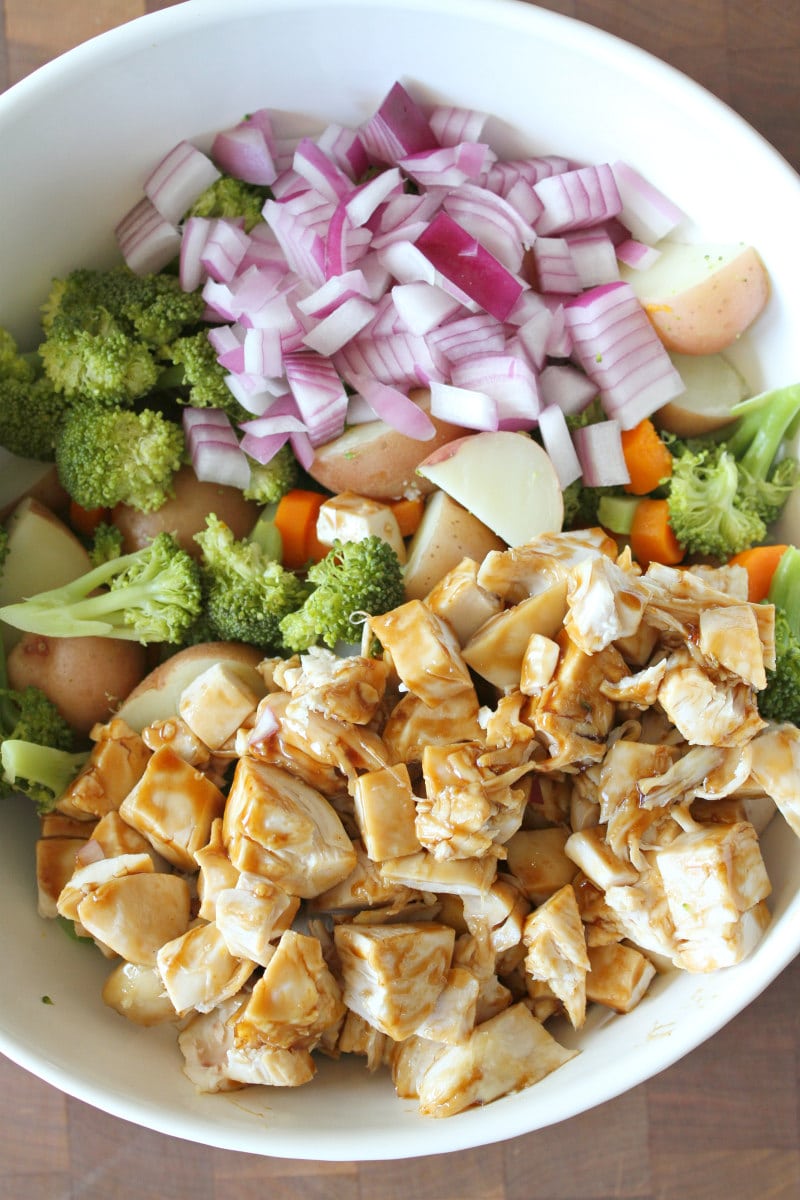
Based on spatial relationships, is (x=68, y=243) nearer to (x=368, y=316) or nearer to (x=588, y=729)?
(x=368, y=316)

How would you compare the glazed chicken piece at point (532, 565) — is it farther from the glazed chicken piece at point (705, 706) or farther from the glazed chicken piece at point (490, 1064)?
the glazed chicken piece at point (490, 1064)

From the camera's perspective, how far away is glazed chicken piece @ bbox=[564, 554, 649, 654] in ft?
4.37

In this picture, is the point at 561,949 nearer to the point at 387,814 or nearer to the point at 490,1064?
the point at 490,1064

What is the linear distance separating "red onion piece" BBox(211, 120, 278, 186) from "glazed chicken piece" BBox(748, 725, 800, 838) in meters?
1.23

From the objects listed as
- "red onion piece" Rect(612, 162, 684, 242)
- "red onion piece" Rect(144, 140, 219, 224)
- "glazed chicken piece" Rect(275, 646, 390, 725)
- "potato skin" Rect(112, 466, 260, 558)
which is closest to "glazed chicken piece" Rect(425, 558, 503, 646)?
"glazed chicken piece" Rect(275, 646, 390, 725)

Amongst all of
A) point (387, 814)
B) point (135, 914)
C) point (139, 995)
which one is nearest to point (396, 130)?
point (387, 814)

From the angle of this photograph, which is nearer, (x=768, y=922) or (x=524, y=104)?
(x=768, y=922)

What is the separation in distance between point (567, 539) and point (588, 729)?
31cm

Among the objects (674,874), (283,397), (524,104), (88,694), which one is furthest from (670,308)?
(88,694)

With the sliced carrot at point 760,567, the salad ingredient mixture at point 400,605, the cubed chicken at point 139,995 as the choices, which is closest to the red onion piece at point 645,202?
the salad ingredient mixture at point 400,605

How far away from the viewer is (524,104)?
161 cm

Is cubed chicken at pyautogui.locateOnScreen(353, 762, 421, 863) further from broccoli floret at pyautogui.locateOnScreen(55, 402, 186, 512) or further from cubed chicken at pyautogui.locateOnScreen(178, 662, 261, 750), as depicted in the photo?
broccoli floret at pyautogui.locateOnScreen(55, 402, 186, 512)

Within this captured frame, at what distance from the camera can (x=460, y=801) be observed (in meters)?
1.34

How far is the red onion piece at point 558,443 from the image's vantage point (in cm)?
165
